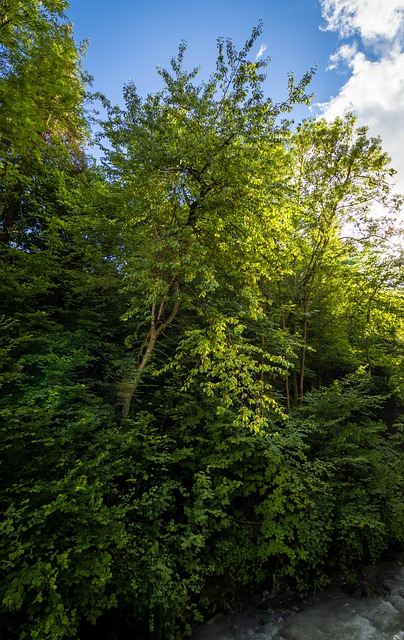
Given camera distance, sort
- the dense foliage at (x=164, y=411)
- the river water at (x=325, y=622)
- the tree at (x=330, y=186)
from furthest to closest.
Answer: the tree at (x=330, y=186) → the river water at (x=325, y=622) → the dense foliage at (x=164, y=411)

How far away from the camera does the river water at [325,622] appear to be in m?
4.76

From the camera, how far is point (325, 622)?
5043 millimetres

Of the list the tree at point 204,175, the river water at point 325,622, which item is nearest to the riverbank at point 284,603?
the river water at point 325,622

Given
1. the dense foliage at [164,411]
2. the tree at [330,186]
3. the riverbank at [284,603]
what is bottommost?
the riverbank at [284,603]

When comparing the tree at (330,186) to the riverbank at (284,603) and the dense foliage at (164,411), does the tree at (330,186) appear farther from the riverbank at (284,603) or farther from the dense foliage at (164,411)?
the riverbank at (284,603)

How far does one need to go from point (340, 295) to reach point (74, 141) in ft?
38.7

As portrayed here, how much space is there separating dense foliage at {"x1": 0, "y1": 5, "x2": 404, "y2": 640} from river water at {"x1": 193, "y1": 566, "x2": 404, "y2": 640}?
1.07 ft

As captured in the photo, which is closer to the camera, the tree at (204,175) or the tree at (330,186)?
the tree at (204,175)

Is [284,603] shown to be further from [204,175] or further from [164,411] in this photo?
[204,175]

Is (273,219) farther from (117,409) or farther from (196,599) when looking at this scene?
(196,599)

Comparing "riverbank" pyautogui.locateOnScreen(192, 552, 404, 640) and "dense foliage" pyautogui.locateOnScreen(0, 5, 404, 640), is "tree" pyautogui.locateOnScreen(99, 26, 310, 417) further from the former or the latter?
"riverbank" pyautogui.locateOnScreen(192, 552, 404, 640)

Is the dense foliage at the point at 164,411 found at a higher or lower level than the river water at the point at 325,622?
higher

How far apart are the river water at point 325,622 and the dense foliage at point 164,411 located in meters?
0.33

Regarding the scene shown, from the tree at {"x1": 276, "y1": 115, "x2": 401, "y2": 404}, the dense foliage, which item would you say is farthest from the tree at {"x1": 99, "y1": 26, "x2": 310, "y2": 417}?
the tree at {"x1": 276, "y1": 115, "x2": 401, "y2": 404}
